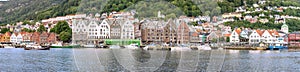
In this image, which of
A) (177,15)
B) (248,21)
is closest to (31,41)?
Result: (177,15)

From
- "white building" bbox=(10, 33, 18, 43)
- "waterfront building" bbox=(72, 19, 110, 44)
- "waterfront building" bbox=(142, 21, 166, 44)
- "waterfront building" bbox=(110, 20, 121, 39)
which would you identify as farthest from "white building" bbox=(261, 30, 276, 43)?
"white building" bbox=(10, 33, 18, 43)

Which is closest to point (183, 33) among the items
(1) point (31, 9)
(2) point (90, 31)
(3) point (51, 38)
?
(2) point (90, 31)

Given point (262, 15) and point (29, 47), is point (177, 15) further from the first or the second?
point (262, 15)

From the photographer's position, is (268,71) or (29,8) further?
(29,8)

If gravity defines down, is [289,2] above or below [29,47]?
above

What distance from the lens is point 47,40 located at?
53469mm

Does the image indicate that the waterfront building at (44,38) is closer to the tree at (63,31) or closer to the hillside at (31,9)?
the tree at (63,31)

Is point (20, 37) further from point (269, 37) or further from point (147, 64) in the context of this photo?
point (147, 64)

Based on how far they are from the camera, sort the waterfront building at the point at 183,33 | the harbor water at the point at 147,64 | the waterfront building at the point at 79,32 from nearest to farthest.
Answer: the harbor water at the point at 147,64
the waterfront building at the point at 183,33
the waterfront building at the point at 79,32

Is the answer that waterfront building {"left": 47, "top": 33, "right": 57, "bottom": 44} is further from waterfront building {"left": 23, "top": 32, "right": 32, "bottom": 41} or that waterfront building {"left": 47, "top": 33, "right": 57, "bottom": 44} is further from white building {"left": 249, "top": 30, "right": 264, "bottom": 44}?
white building {"left": 249, "top": 30, "right": 264, "bottom": 44}

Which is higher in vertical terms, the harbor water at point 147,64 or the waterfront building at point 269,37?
the waterfront building at point 269,37

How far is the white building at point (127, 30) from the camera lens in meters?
48.2

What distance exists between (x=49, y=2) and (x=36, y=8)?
2.27 m

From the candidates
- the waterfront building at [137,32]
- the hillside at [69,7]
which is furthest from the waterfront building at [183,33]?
the hillside at [69,7]
